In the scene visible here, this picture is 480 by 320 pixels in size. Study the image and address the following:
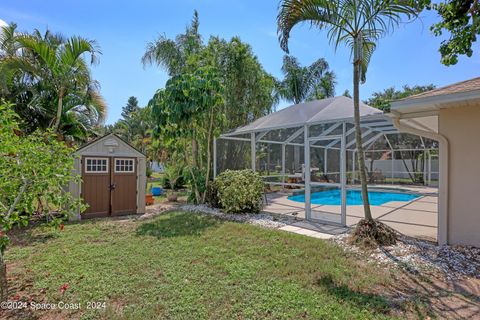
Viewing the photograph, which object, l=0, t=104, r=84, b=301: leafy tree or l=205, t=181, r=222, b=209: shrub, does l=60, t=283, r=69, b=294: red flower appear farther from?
l=205, t=181, r=222, b=209: shrub

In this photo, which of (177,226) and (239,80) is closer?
(177,226)

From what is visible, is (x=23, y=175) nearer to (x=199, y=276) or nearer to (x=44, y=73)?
(x=199, y=276)

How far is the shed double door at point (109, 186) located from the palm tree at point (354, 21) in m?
6.66

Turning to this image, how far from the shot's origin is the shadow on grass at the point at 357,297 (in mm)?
3012

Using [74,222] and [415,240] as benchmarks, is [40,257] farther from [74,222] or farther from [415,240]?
[415,240]

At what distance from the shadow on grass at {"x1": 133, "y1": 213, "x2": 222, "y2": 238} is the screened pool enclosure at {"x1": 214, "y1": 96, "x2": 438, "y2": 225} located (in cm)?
279

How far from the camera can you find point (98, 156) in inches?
333

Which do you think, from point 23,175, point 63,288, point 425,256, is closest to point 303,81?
point 425,256

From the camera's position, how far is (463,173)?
4816mm

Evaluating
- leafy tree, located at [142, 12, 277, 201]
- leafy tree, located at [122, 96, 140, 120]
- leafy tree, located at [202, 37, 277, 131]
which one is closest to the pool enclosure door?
leafy tree, located at [142, 12, 277, 201]

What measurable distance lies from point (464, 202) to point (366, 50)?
3.52m

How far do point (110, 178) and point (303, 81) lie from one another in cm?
1527

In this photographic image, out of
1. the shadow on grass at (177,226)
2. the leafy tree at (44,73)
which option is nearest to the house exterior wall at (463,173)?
the shadow on grass at (177,226)

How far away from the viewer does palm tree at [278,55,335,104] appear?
1902 centimetres
